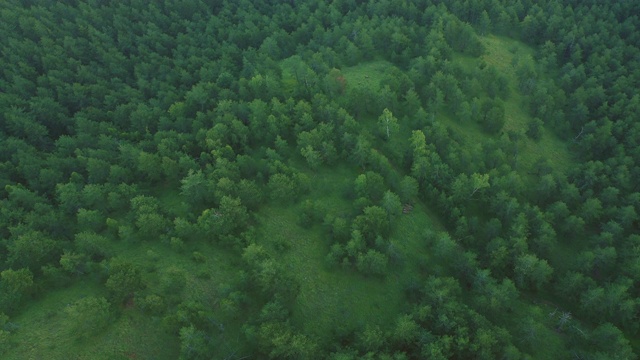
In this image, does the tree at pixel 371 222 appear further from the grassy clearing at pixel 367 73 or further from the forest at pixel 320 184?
the grassy clearing at pixel 367 73

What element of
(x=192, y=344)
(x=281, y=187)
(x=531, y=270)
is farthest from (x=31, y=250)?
(x=531, y=270)

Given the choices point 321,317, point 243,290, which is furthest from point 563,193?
point 243,290

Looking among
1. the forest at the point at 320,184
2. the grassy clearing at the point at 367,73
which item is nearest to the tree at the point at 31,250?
the forest at the point at 320,184

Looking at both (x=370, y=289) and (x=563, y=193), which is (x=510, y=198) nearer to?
(x=563, y=193)

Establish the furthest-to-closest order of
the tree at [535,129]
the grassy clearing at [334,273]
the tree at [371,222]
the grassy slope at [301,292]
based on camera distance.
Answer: the tree at [535,129], the tree at [371,222], the grassy clearing at [334,273], the grassy slope at [301,292]

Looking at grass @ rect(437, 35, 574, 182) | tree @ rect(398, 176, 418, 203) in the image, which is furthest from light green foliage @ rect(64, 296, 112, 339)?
grass @ rect(437, 35, 574, 182)

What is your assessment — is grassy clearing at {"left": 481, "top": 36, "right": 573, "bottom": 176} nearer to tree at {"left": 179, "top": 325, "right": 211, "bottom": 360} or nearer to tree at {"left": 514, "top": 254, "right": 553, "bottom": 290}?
tree at {"left": 514, "top": 254, "right": 553, "bottom": 290}
